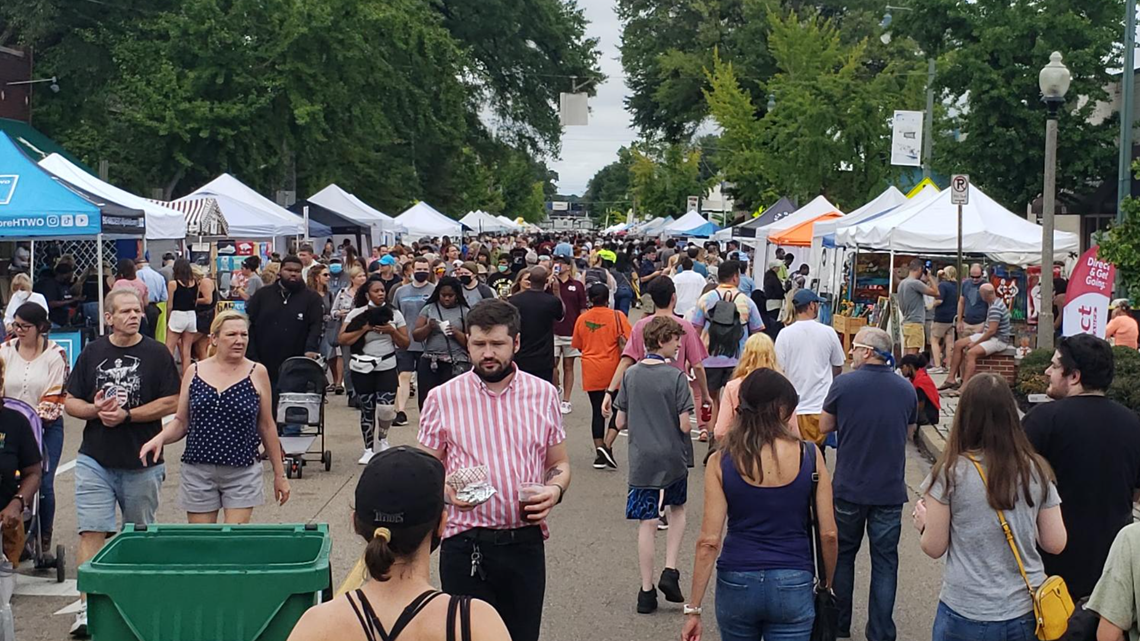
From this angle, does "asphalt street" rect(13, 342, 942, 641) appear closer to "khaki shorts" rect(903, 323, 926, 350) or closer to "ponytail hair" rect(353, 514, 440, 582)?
"ponytail hair" rect(353, 514, 440, 582)

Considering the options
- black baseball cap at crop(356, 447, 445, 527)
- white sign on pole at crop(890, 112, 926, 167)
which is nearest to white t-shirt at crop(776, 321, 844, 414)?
black baseball cap at crop(356, 447, 445, 527)

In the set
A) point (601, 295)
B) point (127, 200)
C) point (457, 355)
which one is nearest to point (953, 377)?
point (601, 295)

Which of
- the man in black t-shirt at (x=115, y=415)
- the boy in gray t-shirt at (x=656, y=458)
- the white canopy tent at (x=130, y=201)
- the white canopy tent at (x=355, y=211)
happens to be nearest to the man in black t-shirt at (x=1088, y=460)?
the boy in gray t-shirt at (x=656, y=458)

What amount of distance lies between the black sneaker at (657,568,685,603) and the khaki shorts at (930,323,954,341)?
48.9 ft

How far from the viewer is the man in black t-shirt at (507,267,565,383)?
12109 mm

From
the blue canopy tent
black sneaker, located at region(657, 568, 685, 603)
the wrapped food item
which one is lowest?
black sneaker, located at region(657, 568, 685, 603)

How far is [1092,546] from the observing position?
5371 millimetres

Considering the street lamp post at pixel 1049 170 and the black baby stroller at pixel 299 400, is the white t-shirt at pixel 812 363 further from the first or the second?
the street lamp post at pixel 1049 170

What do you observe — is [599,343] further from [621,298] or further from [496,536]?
[621,298]

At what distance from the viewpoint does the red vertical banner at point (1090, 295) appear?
15.7 meters

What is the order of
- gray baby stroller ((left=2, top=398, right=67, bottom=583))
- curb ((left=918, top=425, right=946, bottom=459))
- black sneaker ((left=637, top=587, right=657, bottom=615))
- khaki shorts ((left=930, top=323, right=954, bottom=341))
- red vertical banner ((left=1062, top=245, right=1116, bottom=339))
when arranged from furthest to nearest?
khaki shorts ((left=930, top=323, right=954, bottom=341)) → red vertical banner ((left=1062, top=245, right=1116, bottom=339)) → curb ((left=918, top=425, right=946, bottom=459)) → gray baby stroller ((left=2, top=398, right=67, bottom=583)) → black sneaker ((left=637, top=587, right=657, bottom=615))

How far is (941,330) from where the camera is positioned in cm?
2191

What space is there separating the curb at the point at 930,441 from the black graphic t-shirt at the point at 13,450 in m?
9.81

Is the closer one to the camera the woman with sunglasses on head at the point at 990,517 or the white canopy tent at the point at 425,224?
the woman with sunglasses on head at the point at 990,517
